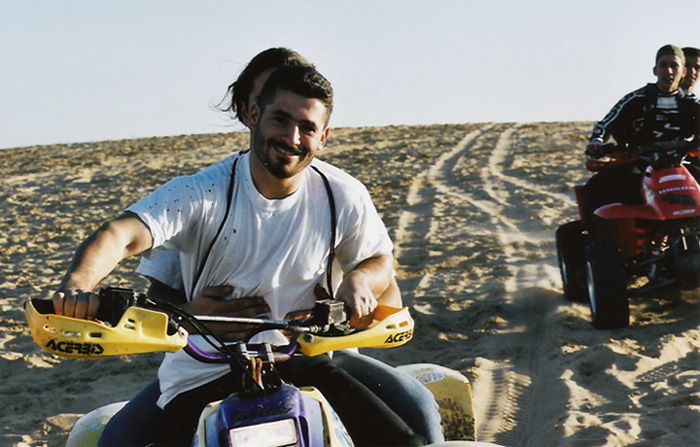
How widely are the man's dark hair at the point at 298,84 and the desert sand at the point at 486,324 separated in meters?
2.10

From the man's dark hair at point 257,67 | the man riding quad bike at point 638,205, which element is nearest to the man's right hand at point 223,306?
the man's dark hair at point 257,67

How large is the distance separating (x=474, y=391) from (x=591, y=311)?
1.45 m

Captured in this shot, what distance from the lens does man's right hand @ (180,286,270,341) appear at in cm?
255

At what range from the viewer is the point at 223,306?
101 inches

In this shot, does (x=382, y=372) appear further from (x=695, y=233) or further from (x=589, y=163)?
(x=589, y=163)

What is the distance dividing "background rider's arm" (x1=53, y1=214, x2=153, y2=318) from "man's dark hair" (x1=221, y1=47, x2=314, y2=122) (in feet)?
4.36

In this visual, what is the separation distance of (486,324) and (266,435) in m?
4.27

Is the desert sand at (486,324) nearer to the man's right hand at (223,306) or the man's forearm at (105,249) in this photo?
the man's right hand at (223,306)

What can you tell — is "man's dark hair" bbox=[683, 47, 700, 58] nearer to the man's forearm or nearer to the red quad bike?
the red quad bike

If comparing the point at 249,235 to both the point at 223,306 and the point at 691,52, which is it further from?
the point at 691,52

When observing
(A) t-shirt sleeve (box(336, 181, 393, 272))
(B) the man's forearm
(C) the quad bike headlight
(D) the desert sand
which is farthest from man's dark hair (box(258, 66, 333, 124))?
(D) the desert sand

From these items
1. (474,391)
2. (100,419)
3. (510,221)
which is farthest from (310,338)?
(510,221)

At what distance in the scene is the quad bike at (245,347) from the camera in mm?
1723

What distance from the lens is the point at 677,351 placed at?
197 inches
